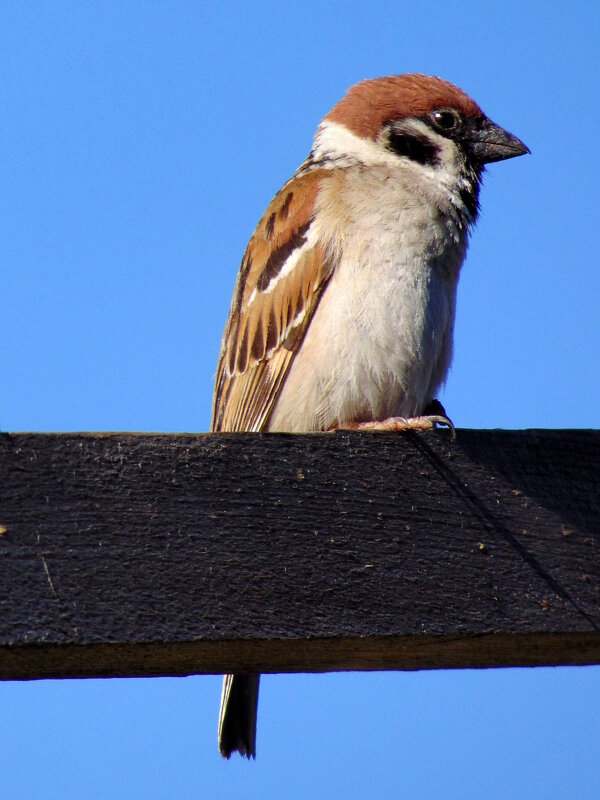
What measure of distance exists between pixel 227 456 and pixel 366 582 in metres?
0.33

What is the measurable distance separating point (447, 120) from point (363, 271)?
0.91 m

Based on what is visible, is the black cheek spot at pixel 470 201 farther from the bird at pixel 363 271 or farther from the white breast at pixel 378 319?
the white breast at pixel 378 319

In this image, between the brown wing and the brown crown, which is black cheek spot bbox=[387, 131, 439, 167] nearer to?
the brown crown

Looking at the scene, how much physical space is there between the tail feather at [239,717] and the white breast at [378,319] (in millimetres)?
851

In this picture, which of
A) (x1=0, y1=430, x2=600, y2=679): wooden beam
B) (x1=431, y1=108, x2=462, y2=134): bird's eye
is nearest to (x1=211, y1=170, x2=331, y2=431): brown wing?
(x1=431, y1=108, x2=462, y2=134): bird's eye

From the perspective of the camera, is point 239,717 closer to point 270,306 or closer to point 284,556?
point 284,556

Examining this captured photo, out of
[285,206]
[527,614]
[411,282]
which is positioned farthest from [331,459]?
[285,206]

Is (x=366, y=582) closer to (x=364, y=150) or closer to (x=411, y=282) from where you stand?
(x=411, y=282)

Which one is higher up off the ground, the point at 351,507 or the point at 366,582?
the point at 351,507

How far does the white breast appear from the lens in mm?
3053

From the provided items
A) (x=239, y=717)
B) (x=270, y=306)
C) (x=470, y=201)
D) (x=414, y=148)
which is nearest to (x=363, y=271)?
(x=270, y=306)

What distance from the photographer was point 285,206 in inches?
140

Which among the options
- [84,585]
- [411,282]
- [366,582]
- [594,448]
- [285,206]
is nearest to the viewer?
[84,585]

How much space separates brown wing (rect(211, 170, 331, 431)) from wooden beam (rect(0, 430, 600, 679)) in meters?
1.25
